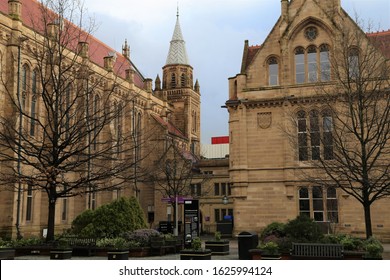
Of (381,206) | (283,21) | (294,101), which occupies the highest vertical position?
(283,21)

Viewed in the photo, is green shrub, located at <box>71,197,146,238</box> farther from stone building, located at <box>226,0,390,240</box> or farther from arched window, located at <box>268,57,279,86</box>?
arched window, located at <box>268,57,279,86</box>

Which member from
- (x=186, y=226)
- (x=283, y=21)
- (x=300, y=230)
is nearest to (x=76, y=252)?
(x=186, y=226)

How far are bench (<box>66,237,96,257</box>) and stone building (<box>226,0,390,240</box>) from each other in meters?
14.4

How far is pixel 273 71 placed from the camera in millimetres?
33688

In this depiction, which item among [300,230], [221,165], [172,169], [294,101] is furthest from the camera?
[221,165]

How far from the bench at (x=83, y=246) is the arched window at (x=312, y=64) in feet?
65.8

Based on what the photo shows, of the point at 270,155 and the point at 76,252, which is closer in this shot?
the point at 76,252

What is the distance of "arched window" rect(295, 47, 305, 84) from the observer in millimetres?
32969

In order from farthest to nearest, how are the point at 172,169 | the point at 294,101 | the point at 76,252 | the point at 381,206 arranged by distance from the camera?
the point at 172,169
the point at 294,101
the point at 381,206
the point at 76,252

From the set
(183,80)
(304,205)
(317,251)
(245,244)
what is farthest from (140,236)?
(183,80)

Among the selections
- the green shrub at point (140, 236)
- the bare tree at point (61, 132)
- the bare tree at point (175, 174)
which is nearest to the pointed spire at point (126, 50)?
the bare tree at point (175, 174)

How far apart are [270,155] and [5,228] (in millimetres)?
20643

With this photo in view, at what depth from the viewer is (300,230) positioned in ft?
60.5

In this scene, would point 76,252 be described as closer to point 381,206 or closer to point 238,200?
point 238,200
